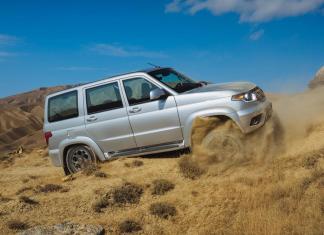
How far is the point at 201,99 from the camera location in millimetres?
8266

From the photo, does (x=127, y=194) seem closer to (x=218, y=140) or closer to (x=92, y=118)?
(x=218, y=140)

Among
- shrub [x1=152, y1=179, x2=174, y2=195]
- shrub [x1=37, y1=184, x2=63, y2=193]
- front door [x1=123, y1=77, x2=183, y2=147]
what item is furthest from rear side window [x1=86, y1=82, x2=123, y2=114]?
shrub [x1=152, y1=179, x2=174, y2=195]

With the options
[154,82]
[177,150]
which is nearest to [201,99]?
[154,82]

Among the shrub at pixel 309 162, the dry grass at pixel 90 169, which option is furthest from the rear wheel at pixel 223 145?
the dry grass at pixel 90 169

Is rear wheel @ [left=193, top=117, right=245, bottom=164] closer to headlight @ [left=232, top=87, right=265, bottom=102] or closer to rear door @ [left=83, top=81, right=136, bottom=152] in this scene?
headlight @ [left=232, top=87, right=265, bottom=102]

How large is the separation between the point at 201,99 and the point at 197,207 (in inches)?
77.7

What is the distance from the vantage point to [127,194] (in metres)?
8.16

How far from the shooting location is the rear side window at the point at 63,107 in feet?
32.0

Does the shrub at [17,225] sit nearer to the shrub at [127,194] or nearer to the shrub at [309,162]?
the shrub at [127,194]

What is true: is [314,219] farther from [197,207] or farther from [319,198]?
[197,207]

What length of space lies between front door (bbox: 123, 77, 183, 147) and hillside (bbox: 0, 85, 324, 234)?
56 cm

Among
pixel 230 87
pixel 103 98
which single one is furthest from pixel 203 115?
pixel 103 98

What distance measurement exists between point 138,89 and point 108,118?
2.83 ft

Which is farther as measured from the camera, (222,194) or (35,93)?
(35,93)
